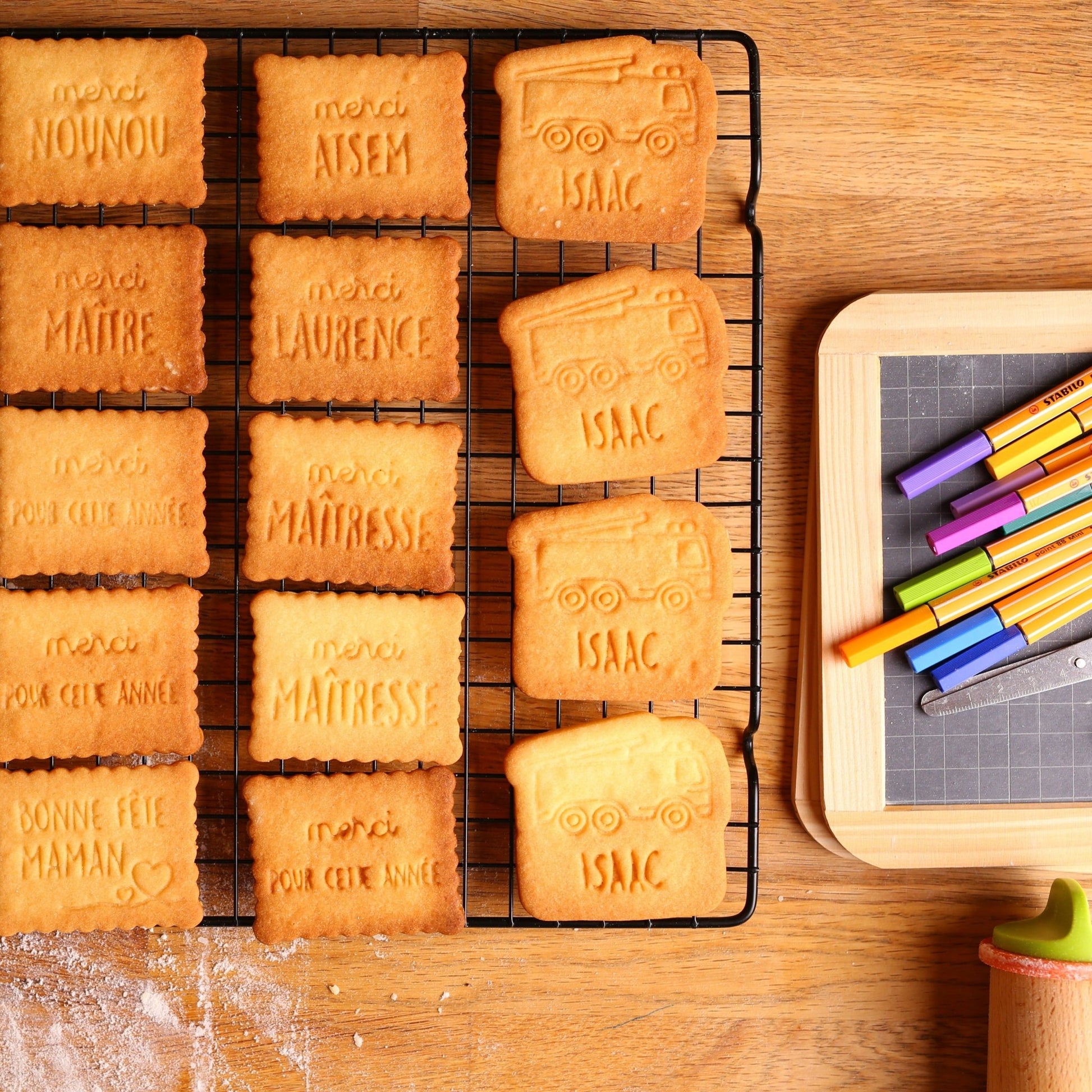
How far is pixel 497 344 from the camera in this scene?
4.32ft

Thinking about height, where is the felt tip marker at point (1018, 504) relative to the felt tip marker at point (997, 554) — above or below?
above

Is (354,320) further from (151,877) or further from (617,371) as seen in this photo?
(151,877)

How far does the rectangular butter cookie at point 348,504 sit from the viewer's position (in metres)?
1.24

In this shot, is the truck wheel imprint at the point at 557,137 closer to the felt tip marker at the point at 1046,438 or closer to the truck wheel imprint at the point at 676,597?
the truck wheel imprint at the point at 676,597

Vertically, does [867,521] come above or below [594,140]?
below

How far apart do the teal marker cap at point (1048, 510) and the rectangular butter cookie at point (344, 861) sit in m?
0.85

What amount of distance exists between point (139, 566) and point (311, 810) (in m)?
0.38

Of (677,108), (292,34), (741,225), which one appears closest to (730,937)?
(741,225)

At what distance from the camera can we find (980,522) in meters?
1.27

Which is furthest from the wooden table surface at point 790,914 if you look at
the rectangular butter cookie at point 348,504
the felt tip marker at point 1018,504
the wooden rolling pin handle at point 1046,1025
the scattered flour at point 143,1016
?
the rectangular butter cookie at point 348,504

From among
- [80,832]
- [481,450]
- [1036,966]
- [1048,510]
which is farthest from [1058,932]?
[80,832]

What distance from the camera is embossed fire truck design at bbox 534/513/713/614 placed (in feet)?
4.12

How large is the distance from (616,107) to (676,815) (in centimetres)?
92

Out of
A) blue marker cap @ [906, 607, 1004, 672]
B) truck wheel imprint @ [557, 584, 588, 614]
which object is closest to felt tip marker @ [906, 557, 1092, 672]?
blue marker cap @ [906, 607, 1004, 672]
